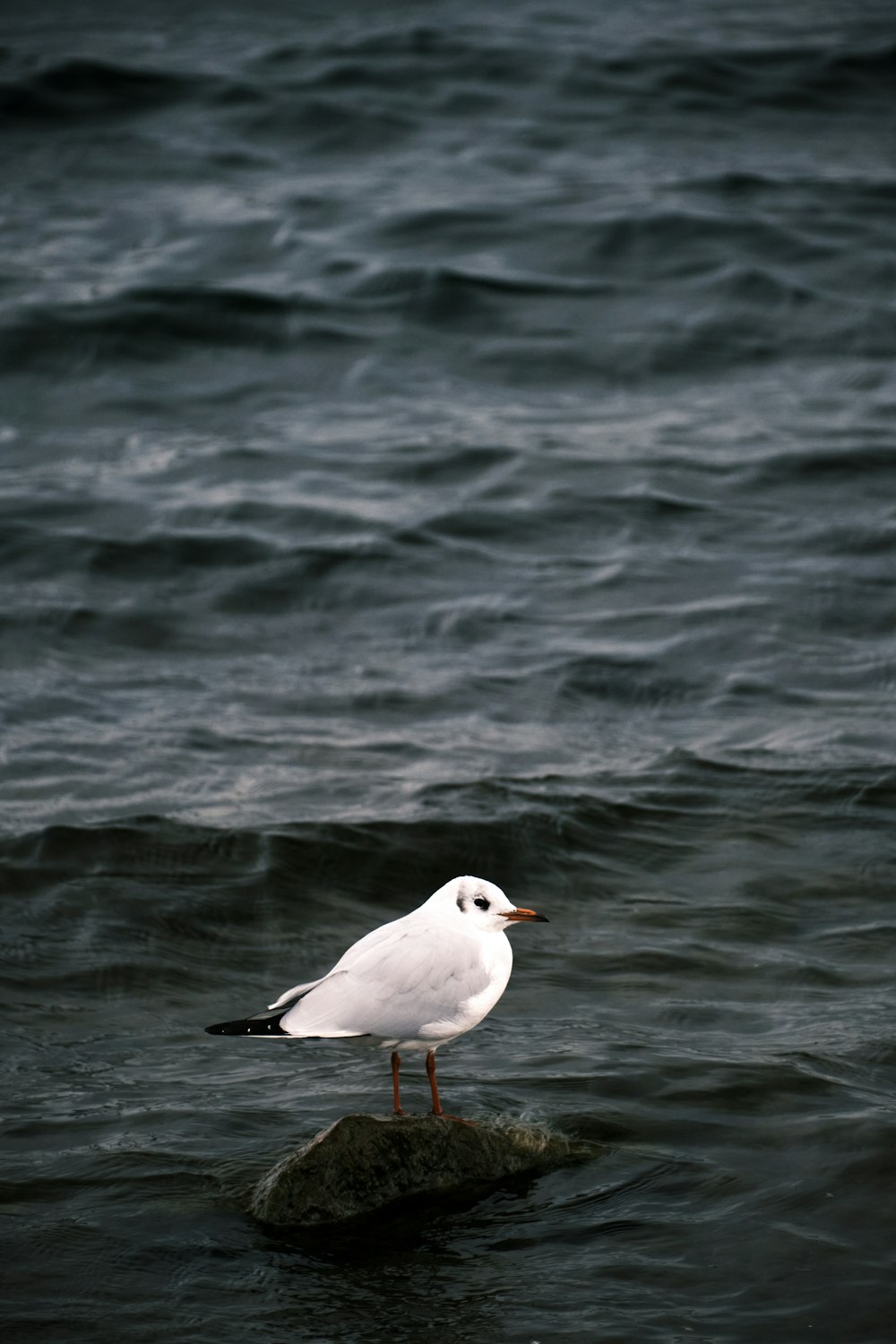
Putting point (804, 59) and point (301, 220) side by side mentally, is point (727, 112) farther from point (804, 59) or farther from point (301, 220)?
point (301, 220)

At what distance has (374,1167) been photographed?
509cm

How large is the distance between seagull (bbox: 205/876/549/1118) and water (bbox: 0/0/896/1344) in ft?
2.12

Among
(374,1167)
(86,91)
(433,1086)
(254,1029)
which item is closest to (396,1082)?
(433,1086)

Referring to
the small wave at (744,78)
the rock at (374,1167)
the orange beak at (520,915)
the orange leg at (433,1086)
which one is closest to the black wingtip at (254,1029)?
the rock at (374,1167)

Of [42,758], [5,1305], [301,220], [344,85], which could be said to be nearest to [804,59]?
[344,85]

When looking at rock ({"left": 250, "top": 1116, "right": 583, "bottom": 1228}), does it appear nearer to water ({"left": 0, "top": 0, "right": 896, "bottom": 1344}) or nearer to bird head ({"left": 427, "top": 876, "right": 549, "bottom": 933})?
water ({"left": 0, "top": 0, "right": 896, "bottom": 1344})

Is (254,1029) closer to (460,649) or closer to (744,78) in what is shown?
(460,649)

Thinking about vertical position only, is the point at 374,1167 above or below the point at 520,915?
below

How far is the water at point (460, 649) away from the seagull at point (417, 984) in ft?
2.12

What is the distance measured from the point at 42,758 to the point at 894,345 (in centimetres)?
978

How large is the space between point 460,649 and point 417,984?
5495mm

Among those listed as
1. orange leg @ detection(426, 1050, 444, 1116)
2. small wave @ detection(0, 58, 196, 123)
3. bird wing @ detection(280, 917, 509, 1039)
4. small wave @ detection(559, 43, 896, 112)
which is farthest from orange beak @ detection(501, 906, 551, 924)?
small wave @ detection(559, 43, 896, 112)

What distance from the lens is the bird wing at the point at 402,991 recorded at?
4.92 m

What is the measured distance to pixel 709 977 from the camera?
22.4ft
